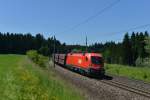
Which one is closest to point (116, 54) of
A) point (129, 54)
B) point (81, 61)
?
point (129, 54)

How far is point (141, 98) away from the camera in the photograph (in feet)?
69.3

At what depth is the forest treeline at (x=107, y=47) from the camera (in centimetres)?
11508

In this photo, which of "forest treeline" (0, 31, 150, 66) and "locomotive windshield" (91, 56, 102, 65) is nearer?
"locomotive windshield" (91, 56, 102, 65)

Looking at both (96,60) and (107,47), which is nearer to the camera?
(96,60)

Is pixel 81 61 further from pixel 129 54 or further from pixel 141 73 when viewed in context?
pixel 129 54

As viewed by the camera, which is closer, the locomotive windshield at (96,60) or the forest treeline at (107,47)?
the locomotive windshield at (96,60)

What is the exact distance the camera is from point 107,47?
153m

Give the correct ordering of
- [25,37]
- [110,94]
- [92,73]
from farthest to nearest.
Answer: [25,37]
[92,73]
[110,94]

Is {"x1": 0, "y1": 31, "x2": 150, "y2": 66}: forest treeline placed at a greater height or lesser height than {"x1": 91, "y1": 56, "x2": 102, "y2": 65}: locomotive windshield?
greater

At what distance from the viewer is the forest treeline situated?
11508 cm

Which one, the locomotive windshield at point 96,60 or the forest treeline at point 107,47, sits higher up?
the forest treeline at point 107,47

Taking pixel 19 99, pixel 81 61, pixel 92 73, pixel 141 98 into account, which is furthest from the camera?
pixel 81 61

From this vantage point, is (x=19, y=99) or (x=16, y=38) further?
(x=16, y=38)

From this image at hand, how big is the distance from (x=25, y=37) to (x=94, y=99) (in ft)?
518
